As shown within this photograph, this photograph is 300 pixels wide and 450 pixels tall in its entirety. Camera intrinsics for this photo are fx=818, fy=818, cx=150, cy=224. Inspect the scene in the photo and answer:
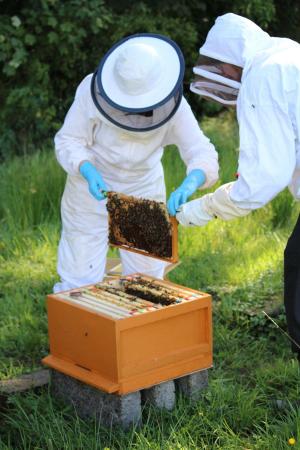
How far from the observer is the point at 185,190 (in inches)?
145

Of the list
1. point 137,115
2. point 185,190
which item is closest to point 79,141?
point 137,115

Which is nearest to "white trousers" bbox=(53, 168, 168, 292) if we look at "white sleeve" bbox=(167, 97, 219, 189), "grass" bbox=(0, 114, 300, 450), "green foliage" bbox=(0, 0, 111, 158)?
"white sleeve" bbox=(167, 97, 219, 189)

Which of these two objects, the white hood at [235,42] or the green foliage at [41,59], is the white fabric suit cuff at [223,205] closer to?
the white hood at [235,42]

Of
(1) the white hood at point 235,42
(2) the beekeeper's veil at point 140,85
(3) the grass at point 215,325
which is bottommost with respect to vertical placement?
(3) the grass at point 215,325

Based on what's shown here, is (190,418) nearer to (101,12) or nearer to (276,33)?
(101,12)

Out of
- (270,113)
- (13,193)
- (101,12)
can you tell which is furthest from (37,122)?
(270,113)

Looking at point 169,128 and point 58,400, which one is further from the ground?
point 169,128

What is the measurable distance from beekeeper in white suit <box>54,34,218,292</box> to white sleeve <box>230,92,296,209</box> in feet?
2.57

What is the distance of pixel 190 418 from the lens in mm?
3439

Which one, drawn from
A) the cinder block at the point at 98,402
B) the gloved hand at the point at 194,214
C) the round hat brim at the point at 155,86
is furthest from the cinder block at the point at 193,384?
the round hat brim at the point at 155,86

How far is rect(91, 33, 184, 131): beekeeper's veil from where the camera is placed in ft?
11.9

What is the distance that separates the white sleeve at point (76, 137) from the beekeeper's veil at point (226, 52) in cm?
92

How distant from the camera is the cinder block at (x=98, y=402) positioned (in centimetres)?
337

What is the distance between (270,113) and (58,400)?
166cm
